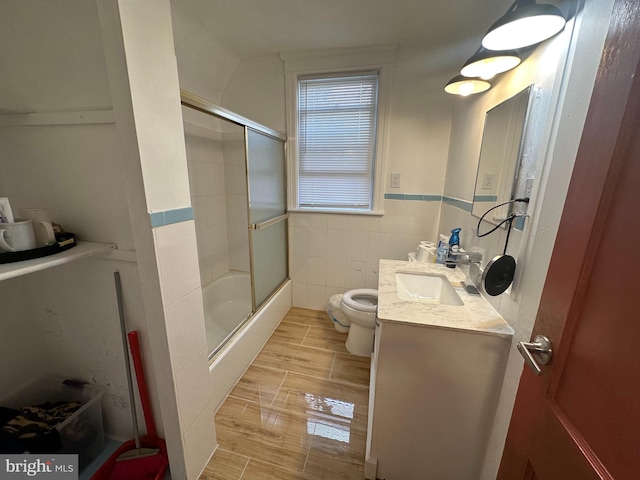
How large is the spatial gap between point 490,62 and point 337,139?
129 cm

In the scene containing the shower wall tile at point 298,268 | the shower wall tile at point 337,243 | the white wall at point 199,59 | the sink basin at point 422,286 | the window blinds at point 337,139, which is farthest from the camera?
the shower wall tile at point 298,268

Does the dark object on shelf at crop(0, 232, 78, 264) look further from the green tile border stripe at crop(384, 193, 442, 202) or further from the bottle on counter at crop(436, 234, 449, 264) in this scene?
the green tile border stripe at crop(384, 193, 442, 202)

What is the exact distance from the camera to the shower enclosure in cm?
195

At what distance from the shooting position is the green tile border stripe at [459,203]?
1549 mm

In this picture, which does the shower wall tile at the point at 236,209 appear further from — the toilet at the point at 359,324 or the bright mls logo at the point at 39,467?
the bright mls logo at the point at 39,467

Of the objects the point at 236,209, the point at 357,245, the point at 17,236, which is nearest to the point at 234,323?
the point at 236,209

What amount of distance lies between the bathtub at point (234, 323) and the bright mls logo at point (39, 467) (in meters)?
0.59

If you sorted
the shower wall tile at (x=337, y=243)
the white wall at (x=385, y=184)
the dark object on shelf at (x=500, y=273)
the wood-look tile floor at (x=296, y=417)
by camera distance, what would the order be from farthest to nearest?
the shower wall tile at (x=337, y=243)
the white wall at (x=385, y=184)
the wood-look tile floor at (x=296, y=417)
the dark object on shelf at (x=500, y=273)

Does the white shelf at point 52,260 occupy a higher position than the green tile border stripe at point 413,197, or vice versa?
the green tile border stripe at point 413,197

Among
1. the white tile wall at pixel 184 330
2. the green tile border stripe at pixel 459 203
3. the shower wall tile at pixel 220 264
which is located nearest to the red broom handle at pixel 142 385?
the white tile wall at pixel 184 330

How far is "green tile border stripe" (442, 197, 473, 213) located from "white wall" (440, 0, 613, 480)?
1.29 ft

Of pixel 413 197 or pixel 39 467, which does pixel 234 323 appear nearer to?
pixel 39 467

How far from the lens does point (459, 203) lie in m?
1.73

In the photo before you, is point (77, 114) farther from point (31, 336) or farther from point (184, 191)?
point (31, 336)
